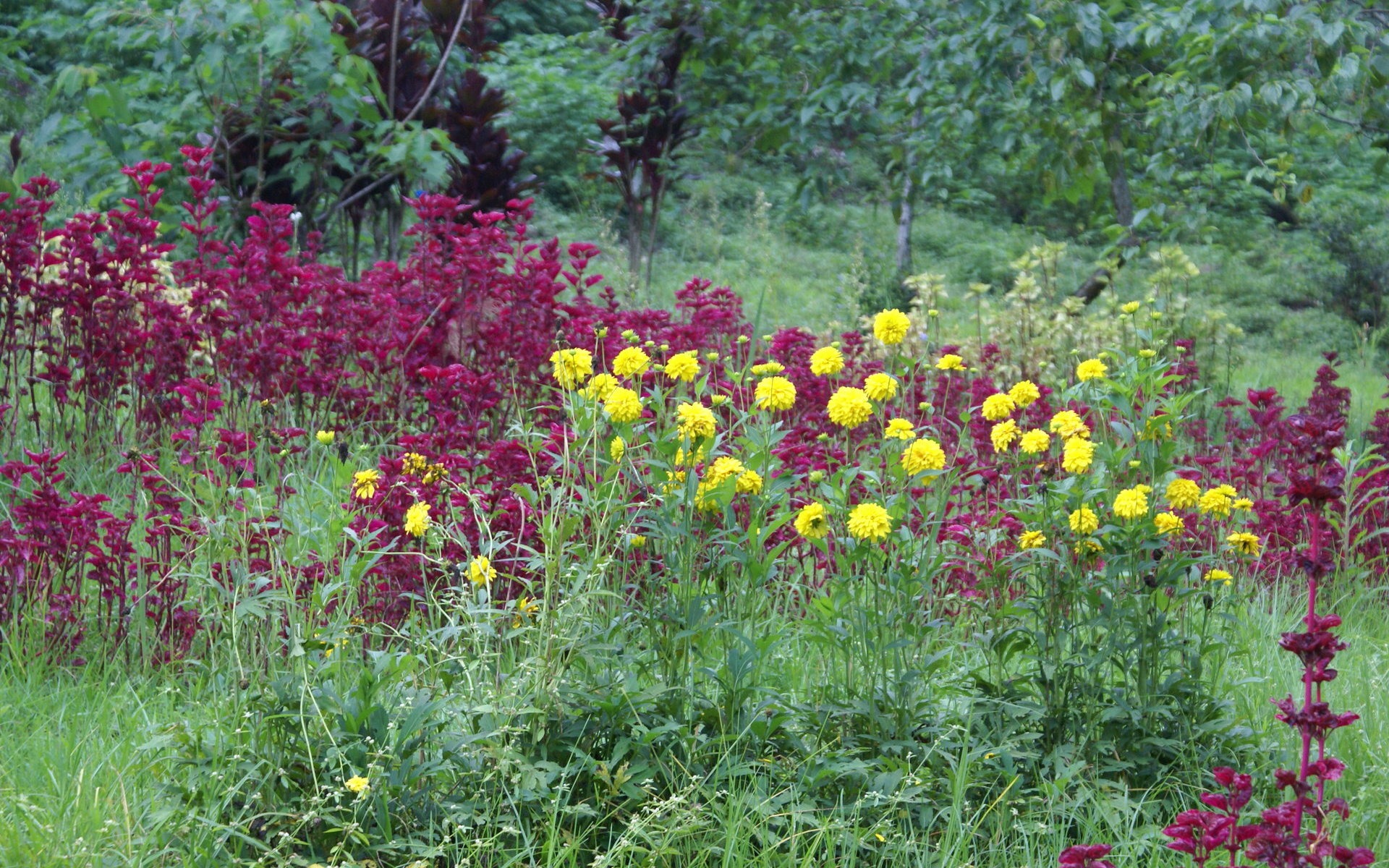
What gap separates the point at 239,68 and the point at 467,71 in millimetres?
1470

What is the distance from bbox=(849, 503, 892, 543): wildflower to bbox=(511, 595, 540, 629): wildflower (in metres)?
0.65

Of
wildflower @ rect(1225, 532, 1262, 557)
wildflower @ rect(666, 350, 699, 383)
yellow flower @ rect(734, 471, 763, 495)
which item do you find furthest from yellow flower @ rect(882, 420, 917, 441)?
wildflower @ rect(1225, 532, 1262, 557)

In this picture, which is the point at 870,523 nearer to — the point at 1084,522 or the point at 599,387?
the point at 1084,522

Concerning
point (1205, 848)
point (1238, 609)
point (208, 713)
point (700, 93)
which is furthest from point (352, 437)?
point (700, 93)

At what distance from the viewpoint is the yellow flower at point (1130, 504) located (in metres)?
2.53

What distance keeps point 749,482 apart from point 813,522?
181 mm

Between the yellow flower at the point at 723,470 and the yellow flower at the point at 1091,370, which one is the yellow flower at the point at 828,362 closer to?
the yellow flower at the point at 723,470

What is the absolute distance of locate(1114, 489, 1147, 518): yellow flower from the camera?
2.53 meters

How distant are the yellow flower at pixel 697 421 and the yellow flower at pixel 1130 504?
873 mm

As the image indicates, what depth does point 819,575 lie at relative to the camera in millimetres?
3906

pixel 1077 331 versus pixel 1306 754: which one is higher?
pixel 1306 754

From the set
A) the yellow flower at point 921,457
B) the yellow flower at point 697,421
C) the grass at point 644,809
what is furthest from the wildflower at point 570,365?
the grass at point 644,809

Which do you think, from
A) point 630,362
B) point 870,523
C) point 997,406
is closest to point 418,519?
point 630,362

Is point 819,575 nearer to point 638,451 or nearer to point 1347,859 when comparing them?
point 638,451
